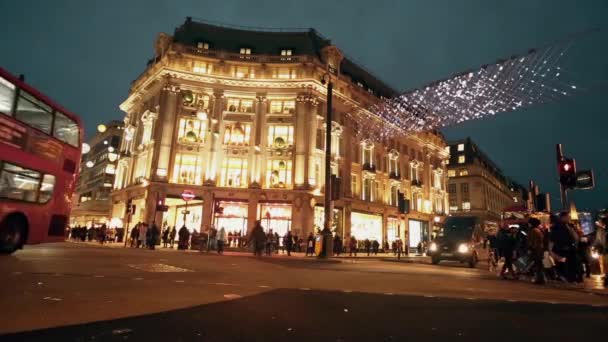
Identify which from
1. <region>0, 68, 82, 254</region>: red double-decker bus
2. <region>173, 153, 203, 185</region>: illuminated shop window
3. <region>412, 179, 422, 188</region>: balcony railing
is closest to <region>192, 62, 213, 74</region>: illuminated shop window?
<region>173, 153, 203, 185</region>: illuminated shop window

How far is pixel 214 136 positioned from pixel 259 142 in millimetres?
4024

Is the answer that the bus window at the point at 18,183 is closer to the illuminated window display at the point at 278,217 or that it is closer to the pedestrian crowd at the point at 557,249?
the pedestrian crowd at the point at 557,249

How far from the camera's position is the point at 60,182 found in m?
11.3

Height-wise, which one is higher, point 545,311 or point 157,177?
point 157,177

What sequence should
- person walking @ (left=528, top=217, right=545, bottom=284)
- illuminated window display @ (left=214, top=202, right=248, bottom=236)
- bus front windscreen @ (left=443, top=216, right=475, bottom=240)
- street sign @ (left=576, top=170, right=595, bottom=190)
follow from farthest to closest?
illuminated window display @ (left=214, top=202, right=248, bottom=236) < bus front windscreen @ (left=443, top=216, right=475, bottom=240) < street sign @ (left=576, top=170, right=595, bottom=190) < person walking @ (left=528, top=217, right=545, bottom=284)

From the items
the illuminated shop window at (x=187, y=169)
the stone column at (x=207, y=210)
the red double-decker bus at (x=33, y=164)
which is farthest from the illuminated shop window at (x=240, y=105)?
the red double-decker bus at (x=33, y=164)

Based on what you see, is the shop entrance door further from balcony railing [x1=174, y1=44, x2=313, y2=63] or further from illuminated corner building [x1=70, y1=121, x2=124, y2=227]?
illuminated corner building [x1=70, y1=121, x2=124, y2=227]

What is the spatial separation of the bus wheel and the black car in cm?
1695

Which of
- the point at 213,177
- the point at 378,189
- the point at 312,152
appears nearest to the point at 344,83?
the point at 312,152

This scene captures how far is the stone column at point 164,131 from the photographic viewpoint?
103ft

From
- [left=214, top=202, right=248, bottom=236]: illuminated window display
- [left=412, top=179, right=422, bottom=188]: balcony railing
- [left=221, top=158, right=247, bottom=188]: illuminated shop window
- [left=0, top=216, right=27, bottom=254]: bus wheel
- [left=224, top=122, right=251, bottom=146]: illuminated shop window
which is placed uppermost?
[left=224, top=122, right=251, bottom=146]: illuminated shop window

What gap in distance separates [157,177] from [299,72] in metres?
16.0

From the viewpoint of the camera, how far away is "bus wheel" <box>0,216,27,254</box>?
999 centimetres

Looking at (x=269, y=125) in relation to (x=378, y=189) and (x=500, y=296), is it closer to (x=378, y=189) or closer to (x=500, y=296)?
(x=378, y=189)
